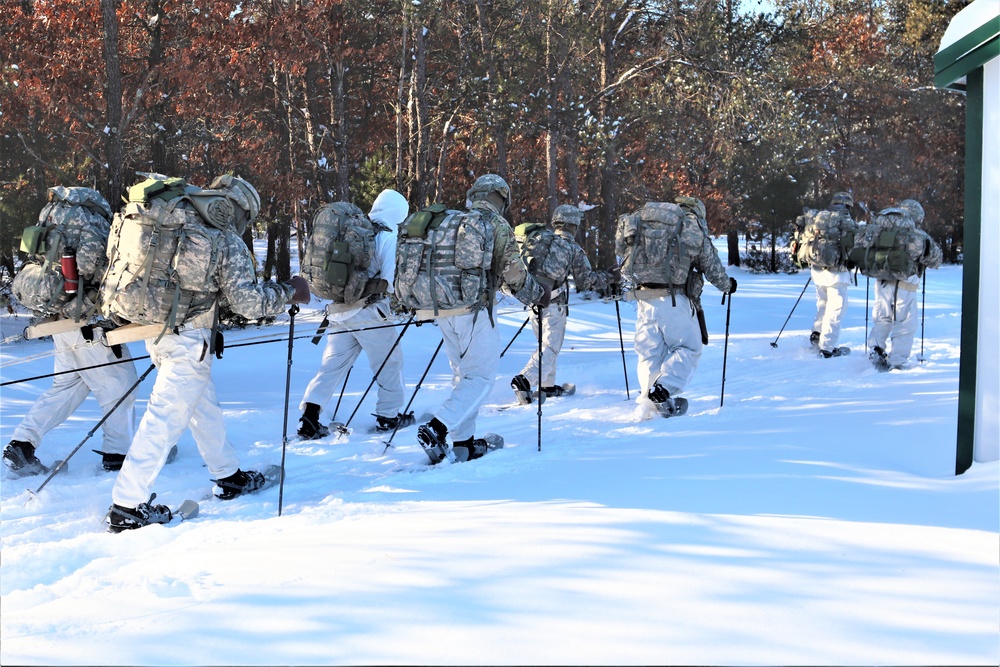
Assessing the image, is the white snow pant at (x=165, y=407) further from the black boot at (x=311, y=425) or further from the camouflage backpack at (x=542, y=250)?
the camouflage backpack at (x=542, y=250)

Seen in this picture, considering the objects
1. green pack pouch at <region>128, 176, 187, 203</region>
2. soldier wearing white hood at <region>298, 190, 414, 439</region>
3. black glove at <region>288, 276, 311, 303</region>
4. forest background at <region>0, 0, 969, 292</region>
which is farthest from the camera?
forest background at <region>0, 0, 969, 292</region>

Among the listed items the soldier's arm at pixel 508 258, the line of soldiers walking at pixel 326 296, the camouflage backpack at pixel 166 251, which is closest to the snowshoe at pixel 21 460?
the line of soldiers walking at pixel 326 296

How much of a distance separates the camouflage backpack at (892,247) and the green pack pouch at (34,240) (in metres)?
8.78

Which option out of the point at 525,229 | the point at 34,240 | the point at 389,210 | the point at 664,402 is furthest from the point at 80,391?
the point at 664,402

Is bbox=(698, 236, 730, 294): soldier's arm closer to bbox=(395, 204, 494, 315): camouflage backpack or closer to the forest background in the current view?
bbox=(395, 204, 494, 315): camouflage backpack

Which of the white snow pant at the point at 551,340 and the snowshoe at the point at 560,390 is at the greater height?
the white snow pant at the point at 551,340

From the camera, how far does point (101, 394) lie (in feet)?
22.0

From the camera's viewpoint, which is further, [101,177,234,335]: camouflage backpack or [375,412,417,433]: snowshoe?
[375,412,417,433]: snowshoe

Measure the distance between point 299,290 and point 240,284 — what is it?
1.59 ft

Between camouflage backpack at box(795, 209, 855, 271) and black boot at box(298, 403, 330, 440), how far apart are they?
7627 mm

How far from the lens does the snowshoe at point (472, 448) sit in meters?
6.60

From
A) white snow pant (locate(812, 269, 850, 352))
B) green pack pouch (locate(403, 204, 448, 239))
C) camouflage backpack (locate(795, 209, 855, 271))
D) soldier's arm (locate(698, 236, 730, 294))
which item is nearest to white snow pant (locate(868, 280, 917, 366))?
white snow pant (locate(812, 269, 850, 352))

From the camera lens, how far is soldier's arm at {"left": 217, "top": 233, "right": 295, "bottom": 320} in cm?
523

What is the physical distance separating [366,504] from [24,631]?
2.20 meters
